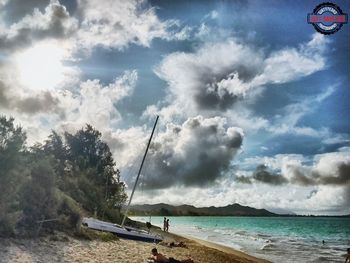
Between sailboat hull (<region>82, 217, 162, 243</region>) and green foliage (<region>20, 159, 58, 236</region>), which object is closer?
green foliage (<region>20, 159, 58, 236</region>)

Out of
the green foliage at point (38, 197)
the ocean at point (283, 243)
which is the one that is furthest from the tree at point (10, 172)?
the ocean at point (283, 243)

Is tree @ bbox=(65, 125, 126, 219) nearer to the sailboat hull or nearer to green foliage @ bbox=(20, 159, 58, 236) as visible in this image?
the sailboat hull

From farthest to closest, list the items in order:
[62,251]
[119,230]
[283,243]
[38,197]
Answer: [283,243] < [119,230] < [38,197] < [62,251]

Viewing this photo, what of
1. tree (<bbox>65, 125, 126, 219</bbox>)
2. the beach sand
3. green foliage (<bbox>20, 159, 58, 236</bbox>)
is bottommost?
the beach sand

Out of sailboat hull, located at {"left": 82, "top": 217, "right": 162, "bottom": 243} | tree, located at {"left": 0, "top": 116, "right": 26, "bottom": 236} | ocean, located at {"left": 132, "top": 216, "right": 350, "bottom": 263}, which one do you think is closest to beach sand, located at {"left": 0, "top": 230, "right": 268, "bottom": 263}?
tree, located at {"left": 0, "top": 116, "right": 26, "bottom": 236}

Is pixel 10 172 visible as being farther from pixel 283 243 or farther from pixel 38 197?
pixel 283 243

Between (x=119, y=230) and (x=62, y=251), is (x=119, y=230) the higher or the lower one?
the higher one

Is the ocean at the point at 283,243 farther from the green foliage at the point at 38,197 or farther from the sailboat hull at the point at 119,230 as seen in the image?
the green foliage at the point at 38,197

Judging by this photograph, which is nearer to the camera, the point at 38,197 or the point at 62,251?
the point at 62,251

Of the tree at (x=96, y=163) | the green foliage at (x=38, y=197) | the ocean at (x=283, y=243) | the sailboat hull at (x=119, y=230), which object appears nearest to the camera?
the green foliage at (x=38, y=197)

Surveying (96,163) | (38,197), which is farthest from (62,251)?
(96,163)

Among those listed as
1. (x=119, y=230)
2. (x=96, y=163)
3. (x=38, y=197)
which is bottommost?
(x=119, y=230)

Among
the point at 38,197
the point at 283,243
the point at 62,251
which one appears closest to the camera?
the point at 62,251

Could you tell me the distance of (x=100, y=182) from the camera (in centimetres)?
6362
